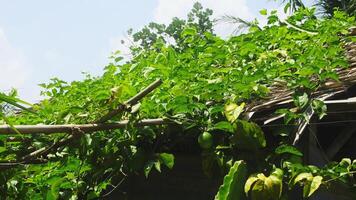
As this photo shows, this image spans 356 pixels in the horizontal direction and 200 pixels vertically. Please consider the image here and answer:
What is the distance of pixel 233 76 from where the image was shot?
266 centimetres

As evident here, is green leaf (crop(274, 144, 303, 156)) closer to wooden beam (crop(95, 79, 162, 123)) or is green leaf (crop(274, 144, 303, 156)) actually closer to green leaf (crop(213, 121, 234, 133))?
green leaf (crop(213, 121, 234, 133))

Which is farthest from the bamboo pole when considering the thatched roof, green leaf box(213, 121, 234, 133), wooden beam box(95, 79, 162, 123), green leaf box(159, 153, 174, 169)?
the thatched roof

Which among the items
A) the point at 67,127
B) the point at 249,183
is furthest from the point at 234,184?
the point at 67,127

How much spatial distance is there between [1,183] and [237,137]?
1350 mm

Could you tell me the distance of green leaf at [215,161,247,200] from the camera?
7.05ft

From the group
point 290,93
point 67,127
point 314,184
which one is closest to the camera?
point 67,127

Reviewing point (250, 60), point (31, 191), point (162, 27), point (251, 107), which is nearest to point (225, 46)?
point (250, 60)

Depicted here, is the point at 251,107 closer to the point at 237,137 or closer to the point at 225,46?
the point at 237,137

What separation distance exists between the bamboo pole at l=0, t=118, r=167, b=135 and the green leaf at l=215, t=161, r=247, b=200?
0.54 metres

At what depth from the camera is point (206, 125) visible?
8.43 feet

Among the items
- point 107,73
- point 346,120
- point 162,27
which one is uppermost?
point 162,27

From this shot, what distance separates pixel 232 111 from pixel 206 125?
22 cm

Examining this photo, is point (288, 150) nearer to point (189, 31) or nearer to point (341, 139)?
point (341, 139)

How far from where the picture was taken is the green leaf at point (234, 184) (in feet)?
7.05
